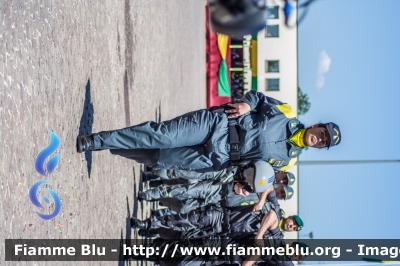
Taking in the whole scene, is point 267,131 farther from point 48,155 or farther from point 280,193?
point 280,193

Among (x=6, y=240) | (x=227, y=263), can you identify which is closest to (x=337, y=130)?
(x=227, y=263)

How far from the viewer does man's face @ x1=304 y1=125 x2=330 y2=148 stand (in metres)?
5.16

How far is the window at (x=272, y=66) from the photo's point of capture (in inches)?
1248

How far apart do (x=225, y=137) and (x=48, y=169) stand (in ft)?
6.57

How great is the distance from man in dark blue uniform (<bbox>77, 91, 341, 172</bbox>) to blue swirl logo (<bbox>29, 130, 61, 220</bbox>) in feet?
1.69

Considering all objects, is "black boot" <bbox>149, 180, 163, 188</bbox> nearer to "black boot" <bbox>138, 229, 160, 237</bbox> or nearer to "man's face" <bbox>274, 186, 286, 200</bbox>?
"black boot" <bbox>138, 229, 160, 237</bbox>

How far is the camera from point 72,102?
17.6 feet

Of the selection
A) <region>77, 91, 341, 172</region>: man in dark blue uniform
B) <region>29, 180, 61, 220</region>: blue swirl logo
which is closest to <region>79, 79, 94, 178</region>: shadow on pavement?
<region>77, 91, 341, 172</region>: man in dark blue uniform

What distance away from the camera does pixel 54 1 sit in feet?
16.8

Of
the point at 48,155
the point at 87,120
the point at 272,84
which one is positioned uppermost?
the point at 272,84

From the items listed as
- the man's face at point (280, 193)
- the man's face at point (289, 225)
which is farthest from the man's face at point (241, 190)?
the man's face at point (280, 193)

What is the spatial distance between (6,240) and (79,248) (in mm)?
1554

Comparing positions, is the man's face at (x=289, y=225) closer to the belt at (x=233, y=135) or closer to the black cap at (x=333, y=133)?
the belt at (x=233, y=135)

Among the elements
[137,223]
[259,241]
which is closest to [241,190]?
[259,241]
